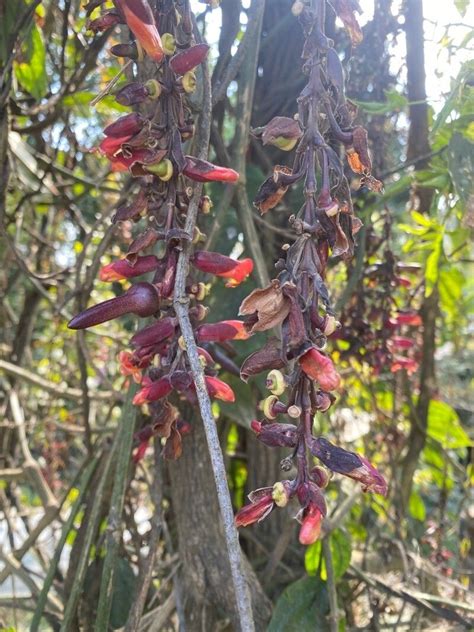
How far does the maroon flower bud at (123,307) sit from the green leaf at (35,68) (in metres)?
0.75

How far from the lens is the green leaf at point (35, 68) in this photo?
1162mm

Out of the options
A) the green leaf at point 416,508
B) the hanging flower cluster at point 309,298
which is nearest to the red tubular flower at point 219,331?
the hanging flower cluster at point 309,298

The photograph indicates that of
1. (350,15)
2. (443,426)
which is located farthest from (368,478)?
(443,426)

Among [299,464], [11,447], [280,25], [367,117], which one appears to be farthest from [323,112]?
[11,447]

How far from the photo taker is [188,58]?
542 millimetres

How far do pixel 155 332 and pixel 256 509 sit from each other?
0.18m

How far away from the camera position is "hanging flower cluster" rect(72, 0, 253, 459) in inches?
21.5

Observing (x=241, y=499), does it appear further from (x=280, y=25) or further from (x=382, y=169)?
(x=280, y=25)

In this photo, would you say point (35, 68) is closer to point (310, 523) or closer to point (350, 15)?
point (350, 15)

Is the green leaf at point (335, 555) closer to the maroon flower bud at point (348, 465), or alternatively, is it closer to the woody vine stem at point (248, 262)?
the woody vine stem at point (248, 262)

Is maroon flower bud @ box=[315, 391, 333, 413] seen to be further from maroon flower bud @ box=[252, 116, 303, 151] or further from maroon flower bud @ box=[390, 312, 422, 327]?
maroon flower bud @ box=[390, 312, 422, 327]

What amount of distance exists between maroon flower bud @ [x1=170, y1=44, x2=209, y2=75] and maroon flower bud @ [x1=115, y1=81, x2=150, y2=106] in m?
0.03

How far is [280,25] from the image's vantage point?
1.15 m

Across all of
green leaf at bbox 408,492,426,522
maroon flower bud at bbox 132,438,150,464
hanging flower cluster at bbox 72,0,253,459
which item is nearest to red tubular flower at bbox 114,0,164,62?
hanging flower cluster at bbox 72,0,253,459
